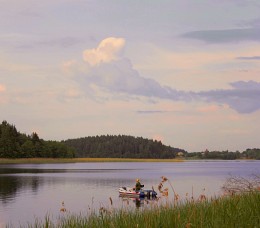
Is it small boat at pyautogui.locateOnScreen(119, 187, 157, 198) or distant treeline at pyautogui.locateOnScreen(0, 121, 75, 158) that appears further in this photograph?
distant treeline at pyautogui.locateOnScreen(0, 121, 75, 158)

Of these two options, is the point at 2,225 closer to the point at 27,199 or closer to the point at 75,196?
the point at 27,199

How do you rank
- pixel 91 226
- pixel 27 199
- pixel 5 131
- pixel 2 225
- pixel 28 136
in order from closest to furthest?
pixel 91 226, pixel 2 225, pixel 27 199, pixel 5 131, pixel 28 136

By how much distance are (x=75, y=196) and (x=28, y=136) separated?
130990 mm

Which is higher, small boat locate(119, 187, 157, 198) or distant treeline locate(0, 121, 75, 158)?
distant treeline locate(0, 121, 75, 158)

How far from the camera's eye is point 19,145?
16275cm

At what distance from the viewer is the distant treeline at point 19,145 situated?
158250 mm

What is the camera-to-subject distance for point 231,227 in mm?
10109

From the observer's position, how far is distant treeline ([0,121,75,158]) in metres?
158

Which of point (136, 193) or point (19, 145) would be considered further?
point (19, 145)

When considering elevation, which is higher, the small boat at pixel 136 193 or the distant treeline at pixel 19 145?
the distant treeline at pixel 19 145

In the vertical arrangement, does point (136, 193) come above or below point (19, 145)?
below

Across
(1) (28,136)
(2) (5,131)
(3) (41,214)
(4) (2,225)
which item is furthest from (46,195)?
(1) (28,136)

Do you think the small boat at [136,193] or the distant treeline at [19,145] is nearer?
the small boat at [136,193]

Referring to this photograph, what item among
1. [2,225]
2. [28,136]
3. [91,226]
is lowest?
[2,225]
